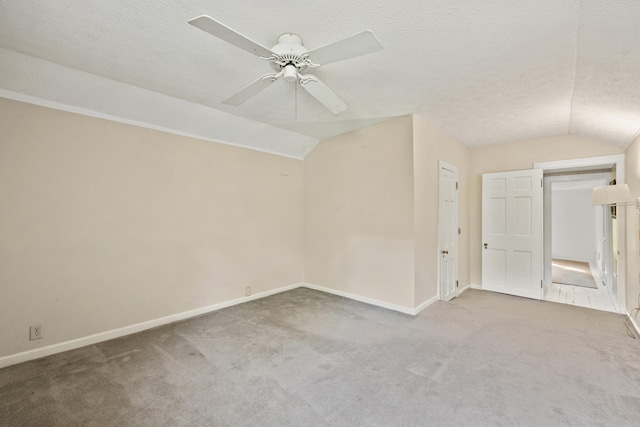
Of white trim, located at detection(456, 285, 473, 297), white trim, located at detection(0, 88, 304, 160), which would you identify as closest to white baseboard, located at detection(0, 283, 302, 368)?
white trim, located at detection(0, 88, 304, 160)

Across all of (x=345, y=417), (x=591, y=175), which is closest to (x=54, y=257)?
(x=345, y=417)

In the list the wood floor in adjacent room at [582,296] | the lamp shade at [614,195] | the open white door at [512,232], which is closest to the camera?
the lamp shade at [614,195]

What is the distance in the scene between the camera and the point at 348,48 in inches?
66.1

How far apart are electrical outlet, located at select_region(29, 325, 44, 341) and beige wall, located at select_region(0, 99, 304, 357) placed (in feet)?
0.12

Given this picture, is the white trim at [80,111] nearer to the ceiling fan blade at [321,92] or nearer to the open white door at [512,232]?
the ceiling fan blade at [321,92]

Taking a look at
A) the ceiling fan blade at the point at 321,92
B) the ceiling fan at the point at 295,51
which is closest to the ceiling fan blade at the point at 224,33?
the ceiling fan at the point at 295,51

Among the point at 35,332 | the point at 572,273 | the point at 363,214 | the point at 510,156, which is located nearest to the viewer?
the point at 35,332

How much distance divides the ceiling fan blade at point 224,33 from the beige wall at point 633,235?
417 centimetres

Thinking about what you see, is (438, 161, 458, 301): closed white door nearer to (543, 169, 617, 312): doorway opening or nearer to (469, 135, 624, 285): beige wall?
(469, 135, 624, 285): beige wall

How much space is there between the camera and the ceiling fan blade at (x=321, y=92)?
214 centimetres

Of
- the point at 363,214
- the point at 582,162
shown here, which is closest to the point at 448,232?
the point at 363,214

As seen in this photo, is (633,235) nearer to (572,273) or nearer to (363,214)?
(363,214)

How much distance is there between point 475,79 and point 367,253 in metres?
2.51

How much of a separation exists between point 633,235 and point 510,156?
75.9 inches
